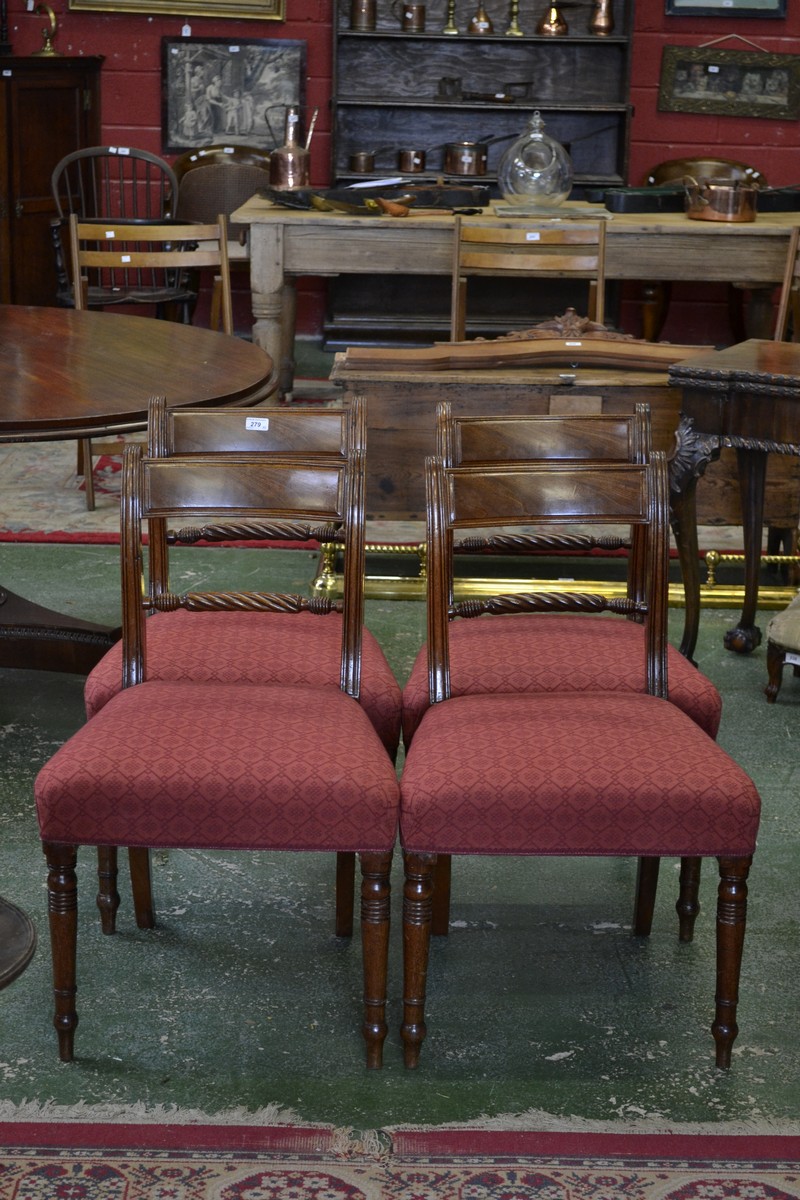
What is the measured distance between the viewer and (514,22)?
7797mm

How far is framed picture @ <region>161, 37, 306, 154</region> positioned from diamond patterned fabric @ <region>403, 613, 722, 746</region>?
5.92m

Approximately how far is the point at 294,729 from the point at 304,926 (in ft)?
1.85

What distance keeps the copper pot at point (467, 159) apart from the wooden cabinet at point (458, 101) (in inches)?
38.6

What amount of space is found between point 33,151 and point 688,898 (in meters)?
5.98

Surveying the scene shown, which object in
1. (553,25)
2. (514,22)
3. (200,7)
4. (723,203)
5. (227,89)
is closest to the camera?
(723,203)

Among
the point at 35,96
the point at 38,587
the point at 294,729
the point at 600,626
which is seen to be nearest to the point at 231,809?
the point at 294,729

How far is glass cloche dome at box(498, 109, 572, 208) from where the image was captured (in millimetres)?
5605

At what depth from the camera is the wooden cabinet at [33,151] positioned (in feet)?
23.5

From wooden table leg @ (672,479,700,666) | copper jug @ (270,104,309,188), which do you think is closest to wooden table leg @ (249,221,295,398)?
copper jug @ (270,104,309,188)

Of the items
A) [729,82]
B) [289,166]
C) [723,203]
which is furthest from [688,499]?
[729,82]

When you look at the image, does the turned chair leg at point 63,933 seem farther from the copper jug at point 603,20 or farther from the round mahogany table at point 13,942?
the copper jug at point 603,20

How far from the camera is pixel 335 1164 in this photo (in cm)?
204

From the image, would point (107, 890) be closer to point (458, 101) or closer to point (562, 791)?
point (562, 791)

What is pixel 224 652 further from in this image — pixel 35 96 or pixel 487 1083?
pixel 35 96
